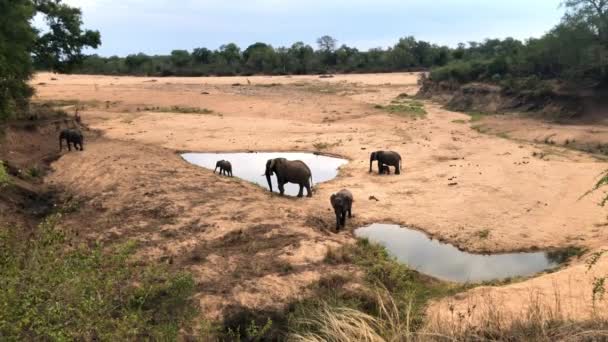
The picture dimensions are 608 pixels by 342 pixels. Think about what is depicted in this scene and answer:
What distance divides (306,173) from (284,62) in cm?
6426

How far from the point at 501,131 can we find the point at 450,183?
11.2 metres

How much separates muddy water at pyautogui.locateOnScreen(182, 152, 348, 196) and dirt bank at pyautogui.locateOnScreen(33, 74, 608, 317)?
65 centimetres

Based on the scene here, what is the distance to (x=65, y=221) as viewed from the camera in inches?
500

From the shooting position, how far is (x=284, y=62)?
77.6 m

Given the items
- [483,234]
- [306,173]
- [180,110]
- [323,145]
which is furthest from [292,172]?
[180,110]

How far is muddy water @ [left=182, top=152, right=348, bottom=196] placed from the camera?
18438 millimetres

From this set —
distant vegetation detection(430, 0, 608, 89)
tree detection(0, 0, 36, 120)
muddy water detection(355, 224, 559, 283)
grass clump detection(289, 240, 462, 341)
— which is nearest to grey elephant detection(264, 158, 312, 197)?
muddy water detection(355, 224, 559, 283)

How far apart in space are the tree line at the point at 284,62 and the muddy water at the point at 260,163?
177 feet

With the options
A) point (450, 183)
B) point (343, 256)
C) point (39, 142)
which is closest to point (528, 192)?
point (450, 183)

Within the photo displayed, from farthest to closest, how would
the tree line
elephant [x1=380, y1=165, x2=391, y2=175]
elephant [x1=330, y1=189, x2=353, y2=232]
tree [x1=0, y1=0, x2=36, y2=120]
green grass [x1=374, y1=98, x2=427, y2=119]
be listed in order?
the tree line, green grass [x1=374, y1=98, x2=427, y2=119], tree [x1=0, y1=0, x2=36, y2=120], elephant [x1=380, y1=165, x2=391, y2=175], elephant [x1=330, y1=189, x2=353, y2=232]

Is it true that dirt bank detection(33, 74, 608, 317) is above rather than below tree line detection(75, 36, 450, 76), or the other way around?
below

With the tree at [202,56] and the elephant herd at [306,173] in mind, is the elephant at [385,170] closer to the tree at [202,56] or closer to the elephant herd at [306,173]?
the elephant herd at [306,173]

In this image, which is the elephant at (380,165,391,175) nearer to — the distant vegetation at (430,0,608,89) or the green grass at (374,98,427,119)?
the green grass at (374,98,427,119)

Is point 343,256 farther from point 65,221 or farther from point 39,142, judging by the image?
point 39,142
